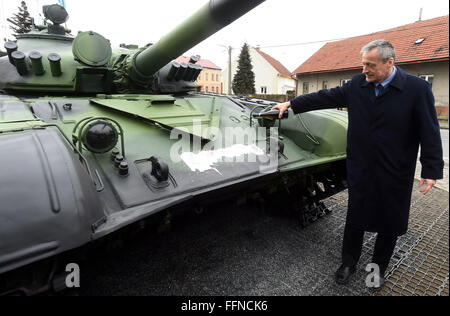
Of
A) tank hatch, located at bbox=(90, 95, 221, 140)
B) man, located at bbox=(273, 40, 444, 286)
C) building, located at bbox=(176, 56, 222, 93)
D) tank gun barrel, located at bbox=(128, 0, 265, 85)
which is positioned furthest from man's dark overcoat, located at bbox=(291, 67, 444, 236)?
building, located at bbox=(176, 56, 222, 93)

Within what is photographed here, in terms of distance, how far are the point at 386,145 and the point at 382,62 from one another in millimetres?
635

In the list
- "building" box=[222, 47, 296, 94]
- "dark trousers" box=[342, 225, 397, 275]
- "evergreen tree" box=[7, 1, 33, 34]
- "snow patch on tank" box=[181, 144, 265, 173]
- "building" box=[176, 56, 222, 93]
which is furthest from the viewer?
"building" box=[176, 56, 222, 93]

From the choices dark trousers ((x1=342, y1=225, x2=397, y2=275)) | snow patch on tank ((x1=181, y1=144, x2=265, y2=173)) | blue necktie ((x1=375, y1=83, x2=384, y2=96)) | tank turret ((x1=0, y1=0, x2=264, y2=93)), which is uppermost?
tank turret ((x1=0, y1=0, x2=264, y2=93))

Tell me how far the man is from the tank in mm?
705

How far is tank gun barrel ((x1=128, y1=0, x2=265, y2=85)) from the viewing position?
2.19m

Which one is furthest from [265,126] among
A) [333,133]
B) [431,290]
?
[431,290]

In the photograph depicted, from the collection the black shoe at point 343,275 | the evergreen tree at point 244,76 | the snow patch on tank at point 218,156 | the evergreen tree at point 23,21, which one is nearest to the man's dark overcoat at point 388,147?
the black shoe at point 343,275

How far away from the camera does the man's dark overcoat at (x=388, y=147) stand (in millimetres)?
2303

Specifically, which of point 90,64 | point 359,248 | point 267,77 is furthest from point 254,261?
point 267,77

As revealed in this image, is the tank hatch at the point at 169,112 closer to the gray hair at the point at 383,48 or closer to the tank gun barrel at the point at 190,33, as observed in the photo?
the tank gun barrel at the point at 190,33

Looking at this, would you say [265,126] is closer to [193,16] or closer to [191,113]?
[191,113]

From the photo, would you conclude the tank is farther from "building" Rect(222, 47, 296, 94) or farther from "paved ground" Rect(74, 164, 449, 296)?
"building" Rect(222, 47, 296, 94)

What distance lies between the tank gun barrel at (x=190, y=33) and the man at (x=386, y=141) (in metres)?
1.06
